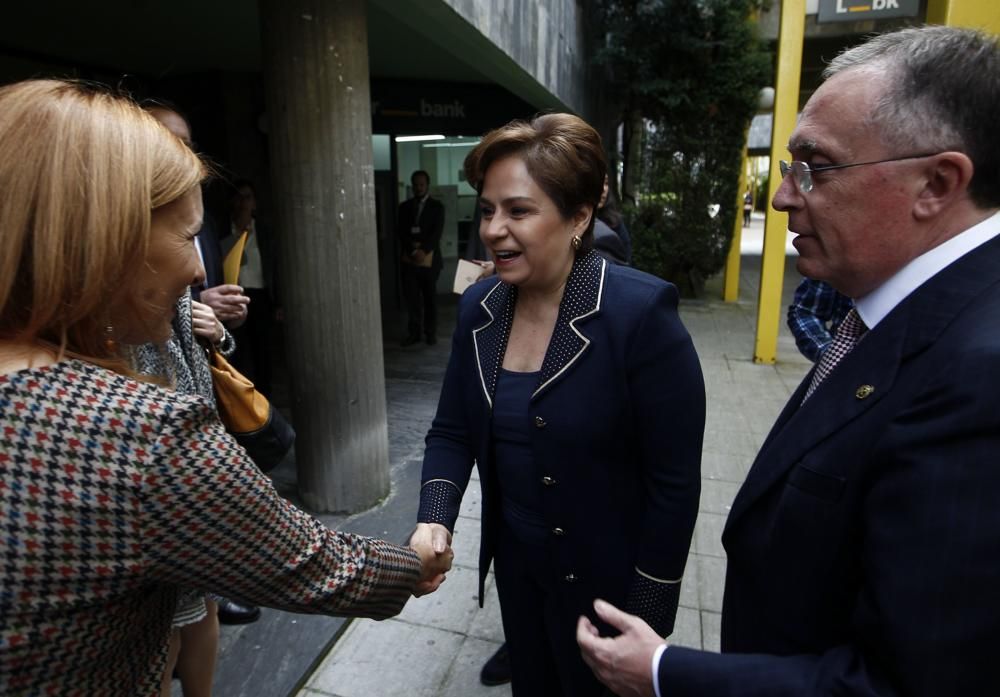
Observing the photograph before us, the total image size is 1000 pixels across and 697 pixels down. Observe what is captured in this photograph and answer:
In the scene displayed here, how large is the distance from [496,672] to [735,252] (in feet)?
34.9

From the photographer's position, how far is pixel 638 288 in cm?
172

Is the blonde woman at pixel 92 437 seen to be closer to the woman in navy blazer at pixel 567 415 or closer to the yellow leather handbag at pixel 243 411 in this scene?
the woman in navy blazer at pixel 567 415

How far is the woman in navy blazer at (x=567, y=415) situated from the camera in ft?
5.50

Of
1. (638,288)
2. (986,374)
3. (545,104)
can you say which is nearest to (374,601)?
(638,288)

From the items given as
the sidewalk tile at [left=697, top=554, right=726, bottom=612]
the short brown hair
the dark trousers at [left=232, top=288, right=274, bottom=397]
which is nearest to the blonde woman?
the short brown hair

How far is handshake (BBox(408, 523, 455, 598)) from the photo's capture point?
64.7 inches

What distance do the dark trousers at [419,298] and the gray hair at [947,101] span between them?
23.6 ft

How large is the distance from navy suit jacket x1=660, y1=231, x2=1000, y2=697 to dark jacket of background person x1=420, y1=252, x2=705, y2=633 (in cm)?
42

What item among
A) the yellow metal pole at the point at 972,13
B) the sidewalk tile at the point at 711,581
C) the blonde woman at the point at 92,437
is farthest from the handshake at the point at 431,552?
the yellow metal pole at the point at 972,13

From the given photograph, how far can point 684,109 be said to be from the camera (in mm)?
11273

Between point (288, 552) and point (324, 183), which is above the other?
point (324, 183)

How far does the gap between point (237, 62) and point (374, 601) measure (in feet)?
25.9

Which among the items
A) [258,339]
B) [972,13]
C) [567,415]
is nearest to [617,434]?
[567,415]

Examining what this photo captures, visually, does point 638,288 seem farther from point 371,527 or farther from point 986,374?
point 371,527
